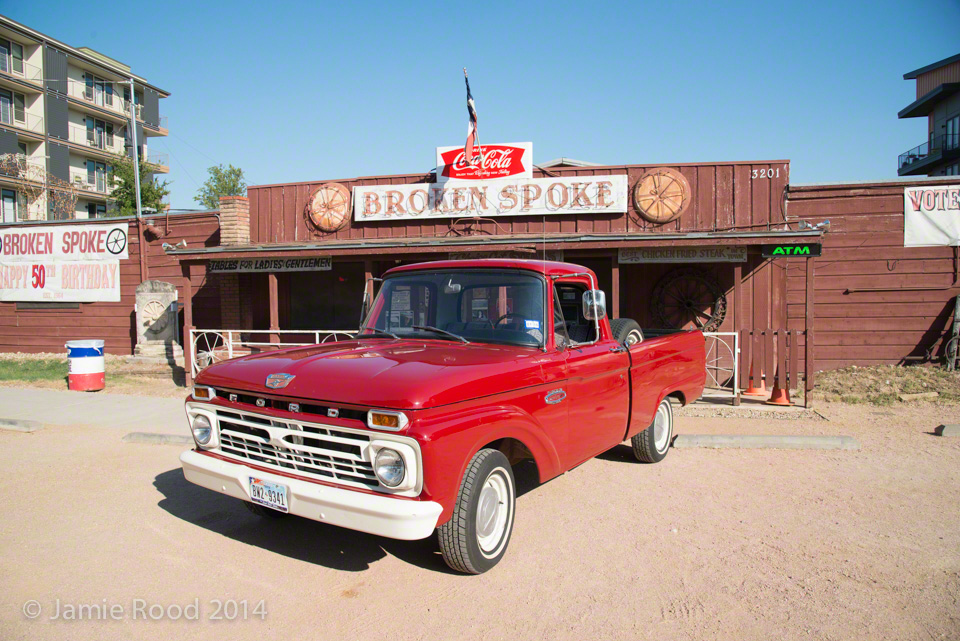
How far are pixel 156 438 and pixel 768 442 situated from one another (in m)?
7.05

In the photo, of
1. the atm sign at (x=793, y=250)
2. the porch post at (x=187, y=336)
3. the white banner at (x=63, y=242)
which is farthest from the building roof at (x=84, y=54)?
the atm sign at (x=793, y=250)

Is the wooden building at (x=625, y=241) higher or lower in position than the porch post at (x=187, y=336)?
higher

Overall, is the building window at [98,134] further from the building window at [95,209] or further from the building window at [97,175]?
the building window at [95,209]

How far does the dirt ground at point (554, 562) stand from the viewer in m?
3.12

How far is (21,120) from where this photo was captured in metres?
36.9

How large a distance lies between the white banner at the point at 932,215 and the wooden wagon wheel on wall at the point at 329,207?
36.4 feet

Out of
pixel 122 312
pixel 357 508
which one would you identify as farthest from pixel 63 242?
pixel 357 508

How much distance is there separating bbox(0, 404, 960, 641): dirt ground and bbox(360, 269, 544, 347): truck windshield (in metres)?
1.45

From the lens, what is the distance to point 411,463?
3133 millimetres

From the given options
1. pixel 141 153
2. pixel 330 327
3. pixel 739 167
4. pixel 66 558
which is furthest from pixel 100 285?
pixel 141 153

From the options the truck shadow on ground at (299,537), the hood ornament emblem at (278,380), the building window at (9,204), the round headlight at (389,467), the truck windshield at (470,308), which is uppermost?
the building window at (9,204)

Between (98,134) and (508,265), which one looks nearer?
(508,265)

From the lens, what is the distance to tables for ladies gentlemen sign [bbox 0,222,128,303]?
15.9m

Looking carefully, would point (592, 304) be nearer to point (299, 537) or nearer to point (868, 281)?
point (299, 537)
